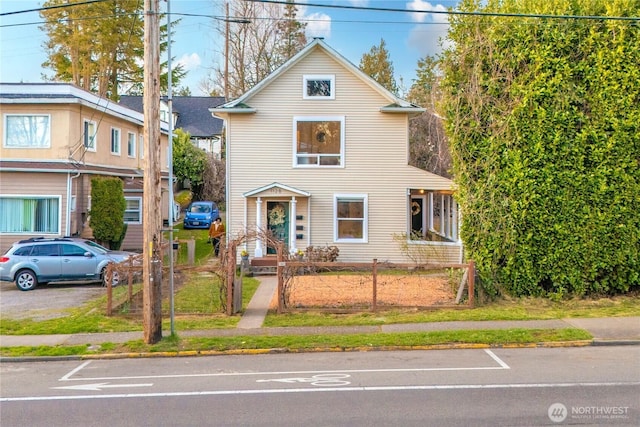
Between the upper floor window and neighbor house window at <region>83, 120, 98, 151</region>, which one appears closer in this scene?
the upper floor window

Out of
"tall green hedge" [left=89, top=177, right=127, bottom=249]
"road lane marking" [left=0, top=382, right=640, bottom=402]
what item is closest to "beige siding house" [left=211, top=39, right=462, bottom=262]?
"tall green hedge" [left=89, top=177, right=127, bottom=249]

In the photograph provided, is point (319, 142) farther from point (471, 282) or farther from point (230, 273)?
point (471, 282)

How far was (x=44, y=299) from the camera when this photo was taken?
619 inches

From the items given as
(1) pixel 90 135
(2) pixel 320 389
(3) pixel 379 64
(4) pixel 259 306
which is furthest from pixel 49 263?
(3) pixel 379 64

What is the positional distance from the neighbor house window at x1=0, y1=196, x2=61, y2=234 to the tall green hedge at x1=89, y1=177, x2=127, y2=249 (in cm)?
141

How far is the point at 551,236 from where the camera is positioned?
1413 cm

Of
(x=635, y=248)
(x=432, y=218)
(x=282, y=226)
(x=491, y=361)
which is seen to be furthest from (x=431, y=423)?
(x=432, y=218)

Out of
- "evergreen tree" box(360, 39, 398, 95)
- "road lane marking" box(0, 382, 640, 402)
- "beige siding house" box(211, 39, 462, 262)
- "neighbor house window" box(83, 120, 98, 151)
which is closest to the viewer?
"road lane marking" box(0, 382, 640, 402)

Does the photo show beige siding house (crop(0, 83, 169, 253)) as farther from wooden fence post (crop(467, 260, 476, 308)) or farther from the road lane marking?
wooden fence post (crop(467, 260, 476, 308))

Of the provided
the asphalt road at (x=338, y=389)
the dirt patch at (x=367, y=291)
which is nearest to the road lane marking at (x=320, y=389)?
the asphalt road at (x=338, y=389)

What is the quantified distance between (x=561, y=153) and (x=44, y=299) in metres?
14.9

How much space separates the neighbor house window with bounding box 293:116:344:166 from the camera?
2136 cm

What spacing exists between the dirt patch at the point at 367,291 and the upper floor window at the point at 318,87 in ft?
24.3

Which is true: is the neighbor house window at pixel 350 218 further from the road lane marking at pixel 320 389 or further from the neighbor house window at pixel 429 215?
the road lane marking at pixel 320 389
